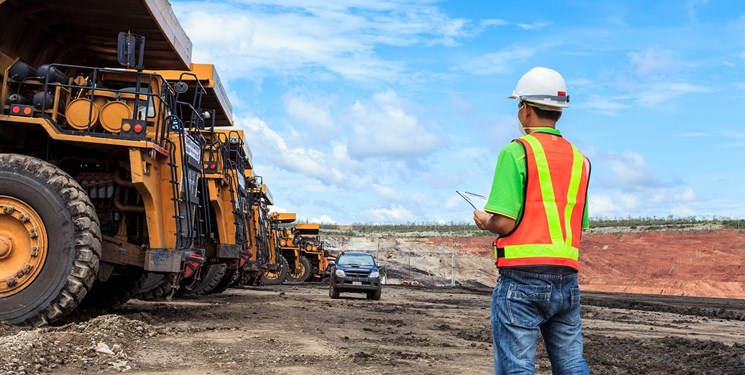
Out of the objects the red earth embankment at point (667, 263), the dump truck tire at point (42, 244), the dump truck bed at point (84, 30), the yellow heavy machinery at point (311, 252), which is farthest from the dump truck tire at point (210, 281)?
the red earth embankment at point (667, 263)

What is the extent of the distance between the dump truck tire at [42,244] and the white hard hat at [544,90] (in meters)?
6.18

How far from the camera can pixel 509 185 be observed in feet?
12.7

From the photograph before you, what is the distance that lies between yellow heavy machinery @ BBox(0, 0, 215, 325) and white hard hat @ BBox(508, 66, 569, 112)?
6042 mm

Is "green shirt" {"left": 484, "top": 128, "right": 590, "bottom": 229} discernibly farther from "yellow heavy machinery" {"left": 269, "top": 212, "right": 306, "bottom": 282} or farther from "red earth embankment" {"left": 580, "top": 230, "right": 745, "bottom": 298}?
"red earth embankment" {"left": 580, "top": 230, "right": 745, "bottom": 298}

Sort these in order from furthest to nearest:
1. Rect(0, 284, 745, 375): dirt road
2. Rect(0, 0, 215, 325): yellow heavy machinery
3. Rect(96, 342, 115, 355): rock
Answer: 1. Rect(0, 0, 215, 325): yellow heavy machinery
2. Rect(96, 342, 115, 355): rock
3. Rect(0, 284, 745, 375): dirt road

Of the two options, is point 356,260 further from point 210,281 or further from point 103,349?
point 103,349

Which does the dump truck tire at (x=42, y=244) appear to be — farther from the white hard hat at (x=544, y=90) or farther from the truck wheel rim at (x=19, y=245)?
the white hard hat at (x=544, y=90)

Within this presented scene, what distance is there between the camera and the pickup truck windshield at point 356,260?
84.7 ft

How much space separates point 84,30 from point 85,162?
192 centimetres

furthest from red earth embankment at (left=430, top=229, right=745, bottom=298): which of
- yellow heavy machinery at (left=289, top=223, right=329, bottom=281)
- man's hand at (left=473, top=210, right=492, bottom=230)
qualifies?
man's hand at (left=473, top=210, right=492, bottom=230)

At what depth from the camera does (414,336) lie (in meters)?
11.5

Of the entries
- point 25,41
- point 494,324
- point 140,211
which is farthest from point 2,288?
point 494,324

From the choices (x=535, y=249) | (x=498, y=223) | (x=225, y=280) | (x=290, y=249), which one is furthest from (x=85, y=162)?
(x=290, y=249)

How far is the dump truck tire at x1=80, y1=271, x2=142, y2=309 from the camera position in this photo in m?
12.0
